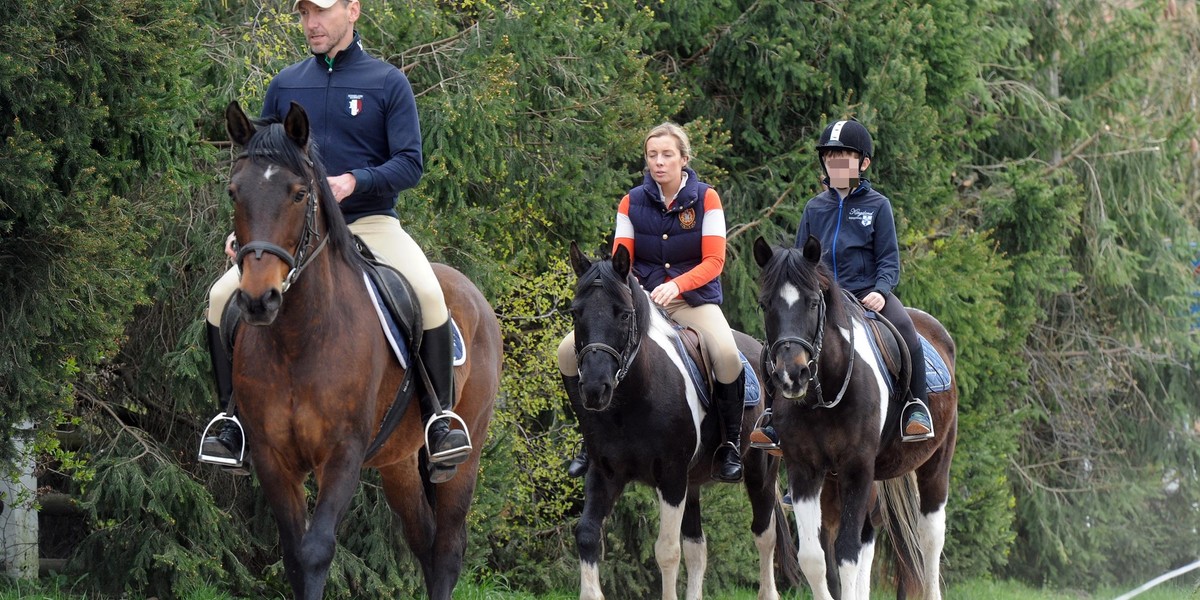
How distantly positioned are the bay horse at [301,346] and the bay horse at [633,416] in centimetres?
168

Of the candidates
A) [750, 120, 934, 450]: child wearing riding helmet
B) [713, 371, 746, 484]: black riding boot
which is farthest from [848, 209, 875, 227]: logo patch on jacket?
[713, 371, 746, 484]: black riding boot

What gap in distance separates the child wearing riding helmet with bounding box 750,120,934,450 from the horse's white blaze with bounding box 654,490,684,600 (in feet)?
2.08

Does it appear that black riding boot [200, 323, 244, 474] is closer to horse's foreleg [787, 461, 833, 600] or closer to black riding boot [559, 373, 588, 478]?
black riding boot [559, 373, 588, 478]

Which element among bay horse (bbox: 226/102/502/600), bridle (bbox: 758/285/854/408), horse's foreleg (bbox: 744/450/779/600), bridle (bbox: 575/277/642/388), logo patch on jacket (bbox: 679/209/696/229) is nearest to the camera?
bay horse (bbox: 226/102/502/600)

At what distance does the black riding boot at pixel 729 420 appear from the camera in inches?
343

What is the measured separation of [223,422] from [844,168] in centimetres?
415

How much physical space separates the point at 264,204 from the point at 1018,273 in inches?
456

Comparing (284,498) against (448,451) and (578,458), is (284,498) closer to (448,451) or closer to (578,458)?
(448,451)

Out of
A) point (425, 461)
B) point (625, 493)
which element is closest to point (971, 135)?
point (625, 493)

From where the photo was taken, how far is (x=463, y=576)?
35.7 ft

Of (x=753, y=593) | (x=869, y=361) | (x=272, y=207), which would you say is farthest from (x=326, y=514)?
(x=753, y=593)

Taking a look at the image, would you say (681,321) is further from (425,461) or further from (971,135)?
(971,135)

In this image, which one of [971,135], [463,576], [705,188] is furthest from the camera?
[971,135]

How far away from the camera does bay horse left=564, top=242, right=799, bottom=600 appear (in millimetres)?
7770
